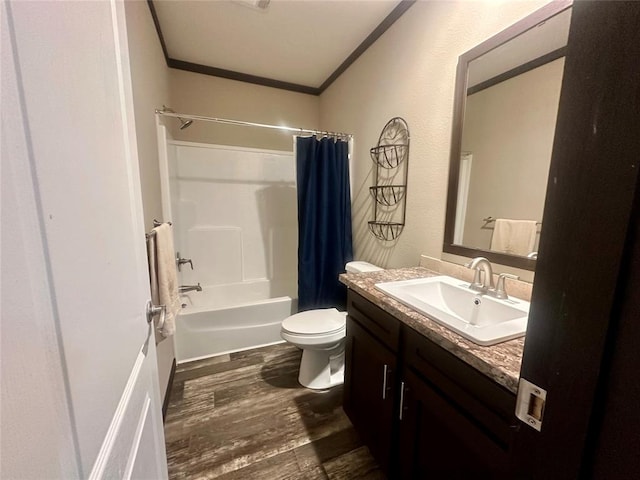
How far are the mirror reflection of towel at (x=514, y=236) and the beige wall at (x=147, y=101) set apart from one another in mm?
1756

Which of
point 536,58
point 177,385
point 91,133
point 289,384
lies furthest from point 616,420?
point 177,385

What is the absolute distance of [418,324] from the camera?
35.1 inches

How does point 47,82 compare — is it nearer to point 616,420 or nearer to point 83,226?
point 83,226

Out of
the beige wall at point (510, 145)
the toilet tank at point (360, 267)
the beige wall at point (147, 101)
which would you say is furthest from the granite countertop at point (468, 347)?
the beige wall at point (147, 101)

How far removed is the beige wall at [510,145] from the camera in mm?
1029

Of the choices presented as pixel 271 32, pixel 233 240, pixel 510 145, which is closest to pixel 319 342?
pixel 510 145

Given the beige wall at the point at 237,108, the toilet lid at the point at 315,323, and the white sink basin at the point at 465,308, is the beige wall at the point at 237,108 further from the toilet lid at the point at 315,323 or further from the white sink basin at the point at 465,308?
the white sink basin at the point at 465,308

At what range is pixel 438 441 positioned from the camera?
867 mm

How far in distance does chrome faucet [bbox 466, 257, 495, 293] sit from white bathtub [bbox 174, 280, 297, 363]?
5.47 feet

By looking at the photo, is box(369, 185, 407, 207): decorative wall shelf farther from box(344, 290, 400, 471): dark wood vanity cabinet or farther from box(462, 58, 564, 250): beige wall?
box(344, 290, 400, 471): dark wood vanity cabinet

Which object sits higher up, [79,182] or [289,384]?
[79,182]

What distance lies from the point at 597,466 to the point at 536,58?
1.36m

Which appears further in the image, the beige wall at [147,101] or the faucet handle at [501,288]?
the beige wall at [147,101]

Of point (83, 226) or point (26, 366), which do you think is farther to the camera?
point (83, 226)
